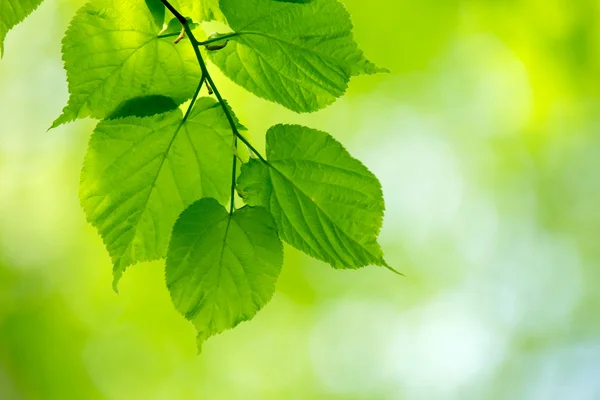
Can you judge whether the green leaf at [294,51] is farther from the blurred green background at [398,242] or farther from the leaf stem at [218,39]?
the blurred green background at [398,242]

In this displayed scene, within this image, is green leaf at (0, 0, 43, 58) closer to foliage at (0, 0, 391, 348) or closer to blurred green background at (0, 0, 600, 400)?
foliage at (0, 0, 391, 348)

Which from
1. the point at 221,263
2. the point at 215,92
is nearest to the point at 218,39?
the point at 215,92

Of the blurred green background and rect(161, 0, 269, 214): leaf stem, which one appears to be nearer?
rect(161, 0, 269, 214): leaf stem

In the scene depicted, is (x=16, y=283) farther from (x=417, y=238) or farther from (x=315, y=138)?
(x=315, y=138)

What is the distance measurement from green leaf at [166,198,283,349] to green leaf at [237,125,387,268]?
0.02m

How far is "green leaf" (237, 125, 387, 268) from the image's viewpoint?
1.32ft

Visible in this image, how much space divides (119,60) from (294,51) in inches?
5.0

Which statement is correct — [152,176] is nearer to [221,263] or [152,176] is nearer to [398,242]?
[221,263]

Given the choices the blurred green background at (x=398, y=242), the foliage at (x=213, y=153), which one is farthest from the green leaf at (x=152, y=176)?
the blurred green background at (x=398, y=242)

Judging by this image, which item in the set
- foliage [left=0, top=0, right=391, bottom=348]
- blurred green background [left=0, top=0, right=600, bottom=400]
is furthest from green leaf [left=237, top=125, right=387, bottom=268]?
blurred green background [left=0, top=0, right=600, bottom=400]

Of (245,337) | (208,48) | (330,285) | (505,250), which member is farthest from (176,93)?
(505,250)

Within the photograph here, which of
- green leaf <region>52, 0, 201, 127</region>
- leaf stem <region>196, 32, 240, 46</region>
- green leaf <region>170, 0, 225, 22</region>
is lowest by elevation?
green leaf <region>52, 0, 201, 127</region>

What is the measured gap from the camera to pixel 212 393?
4.04 metres

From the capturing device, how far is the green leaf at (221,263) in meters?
0.39
